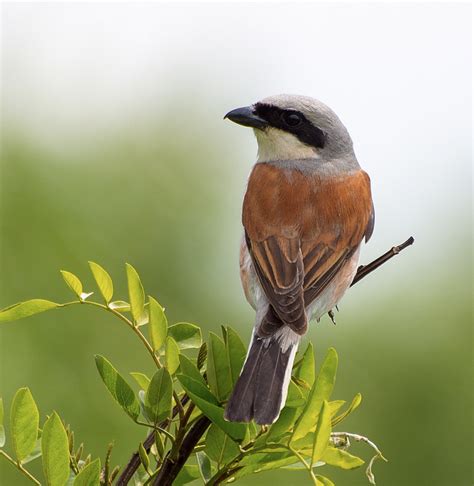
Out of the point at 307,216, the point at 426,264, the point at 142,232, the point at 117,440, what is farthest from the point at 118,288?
the point at 307,216

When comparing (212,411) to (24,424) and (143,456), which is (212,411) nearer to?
(143,456)

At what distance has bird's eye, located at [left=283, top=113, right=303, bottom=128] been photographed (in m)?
3.97

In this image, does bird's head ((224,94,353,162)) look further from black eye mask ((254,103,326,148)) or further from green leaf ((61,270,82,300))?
green leaf ((61,270,82,300))

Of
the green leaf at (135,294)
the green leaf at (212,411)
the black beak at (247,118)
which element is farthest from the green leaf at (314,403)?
the black beak at (247,118)

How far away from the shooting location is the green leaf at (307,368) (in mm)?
2193

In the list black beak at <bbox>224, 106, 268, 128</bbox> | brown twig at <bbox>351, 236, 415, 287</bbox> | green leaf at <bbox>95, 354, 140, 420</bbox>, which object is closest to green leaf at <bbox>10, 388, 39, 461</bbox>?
green leaf at <bbox>95, 354, 140, 420</bbox>

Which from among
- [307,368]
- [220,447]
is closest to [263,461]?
[220,447]

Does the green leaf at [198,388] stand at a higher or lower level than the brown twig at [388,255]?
lower

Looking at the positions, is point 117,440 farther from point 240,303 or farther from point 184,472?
point 184,472

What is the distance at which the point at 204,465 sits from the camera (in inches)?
81.5

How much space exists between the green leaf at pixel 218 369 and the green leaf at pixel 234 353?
0.01m

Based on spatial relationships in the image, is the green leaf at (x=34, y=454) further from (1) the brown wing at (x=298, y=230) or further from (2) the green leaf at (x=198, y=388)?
(1) the brown wing at (x=298, y=230)

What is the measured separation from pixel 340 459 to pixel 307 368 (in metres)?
0.34

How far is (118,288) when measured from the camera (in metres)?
8.78
